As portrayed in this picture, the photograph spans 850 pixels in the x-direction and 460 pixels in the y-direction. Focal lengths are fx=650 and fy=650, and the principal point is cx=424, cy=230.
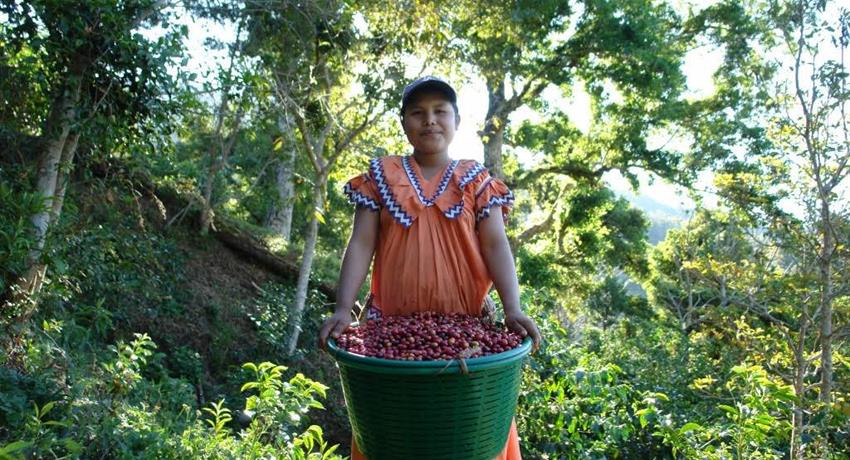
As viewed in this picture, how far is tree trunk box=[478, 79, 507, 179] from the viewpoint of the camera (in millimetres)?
11047

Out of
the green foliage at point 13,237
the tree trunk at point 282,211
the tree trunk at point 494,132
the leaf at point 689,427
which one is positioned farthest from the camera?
the tree trunk at point 494,132

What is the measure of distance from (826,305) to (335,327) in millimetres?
3511

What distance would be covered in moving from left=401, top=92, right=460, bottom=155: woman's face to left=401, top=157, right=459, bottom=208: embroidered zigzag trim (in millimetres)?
60

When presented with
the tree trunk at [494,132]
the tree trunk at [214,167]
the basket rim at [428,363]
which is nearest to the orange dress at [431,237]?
the basket rim at [428,363]

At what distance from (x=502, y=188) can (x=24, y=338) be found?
2.43m

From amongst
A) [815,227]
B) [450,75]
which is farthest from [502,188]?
[450,75]

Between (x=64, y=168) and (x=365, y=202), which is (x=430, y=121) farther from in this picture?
(x=64, y=168)

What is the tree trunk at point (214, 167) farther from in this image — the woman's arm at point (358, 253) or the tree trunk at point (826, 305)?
the tree trunk at point (826, 305)

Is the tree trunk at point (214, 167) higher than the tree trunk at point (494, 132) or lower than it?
lower

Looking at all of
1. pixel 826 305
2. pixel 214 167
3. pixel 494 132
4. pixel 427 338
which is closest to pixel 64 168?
pixel 427 338

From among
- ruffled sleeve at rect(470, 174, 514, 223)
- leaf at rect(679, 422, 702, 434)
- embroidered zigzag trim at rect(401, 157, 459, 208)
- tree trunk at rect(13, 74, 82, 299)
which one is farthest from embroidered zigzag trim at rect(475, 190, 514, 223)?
tree trunk at rect(13, 74, 82, 299)

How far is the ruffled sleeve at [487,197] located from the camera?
1.98 metres

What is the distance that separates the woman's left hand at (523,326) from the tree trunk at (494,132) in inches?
361

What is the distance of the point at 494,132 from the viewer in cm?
1113
